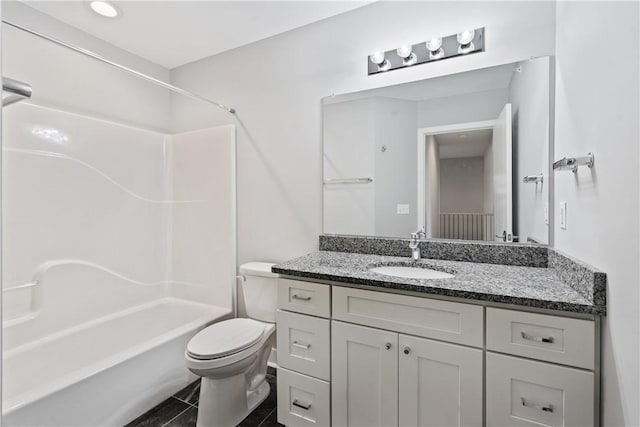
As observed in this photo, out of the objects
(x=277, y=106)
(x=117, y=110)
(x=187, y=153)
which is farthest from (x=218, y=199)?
(x=117, y=110)

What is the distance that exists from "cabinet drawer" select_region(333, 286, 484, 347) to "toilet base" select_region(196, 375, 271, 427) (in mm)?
750

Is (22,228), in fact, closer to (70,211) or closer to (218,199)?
(70,211)

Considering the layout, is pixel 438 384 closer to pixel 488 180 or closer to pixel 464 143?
pixel 488 180

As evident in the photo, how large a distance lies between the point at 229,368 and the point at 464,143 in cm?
171

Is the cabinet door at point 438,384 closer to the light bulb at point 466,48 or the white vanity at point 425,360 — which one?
the white vanity at point 425,360

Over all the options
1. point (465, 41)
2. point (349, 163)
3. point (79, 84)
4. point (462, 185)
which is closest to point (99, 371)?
point (349, 163)

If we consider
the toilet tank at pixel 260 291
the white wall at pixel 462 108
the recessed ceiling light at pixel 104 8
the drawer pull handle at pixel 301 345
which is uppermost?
the recessed ceiling light at pixel 104 8

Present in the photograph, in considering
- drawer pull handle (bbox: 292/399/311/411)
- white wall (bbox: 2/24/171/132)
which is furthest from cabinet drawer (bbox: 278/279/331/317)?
white wall (bbox: 2/24/171/132)

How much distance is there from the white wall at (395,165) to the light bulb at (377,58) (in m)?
0.22

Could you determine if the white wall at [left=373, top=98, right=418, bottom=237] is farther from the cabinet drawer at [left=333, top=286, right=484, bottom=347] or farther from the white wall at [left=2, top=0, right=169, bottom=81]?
the white wall at [left=2, top=0, right=169, bottom=81]

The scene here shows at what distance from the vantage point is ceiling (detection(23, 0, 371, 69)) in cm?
199

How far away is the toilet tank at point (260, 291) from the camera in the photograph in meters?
2.16

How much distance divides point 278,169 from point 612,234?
5.99 feet

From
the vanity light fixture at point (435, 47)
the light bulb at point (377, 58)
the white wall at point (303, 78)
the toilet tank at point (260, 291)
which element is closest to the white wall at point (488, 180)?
the white wall at point (303, 78)
